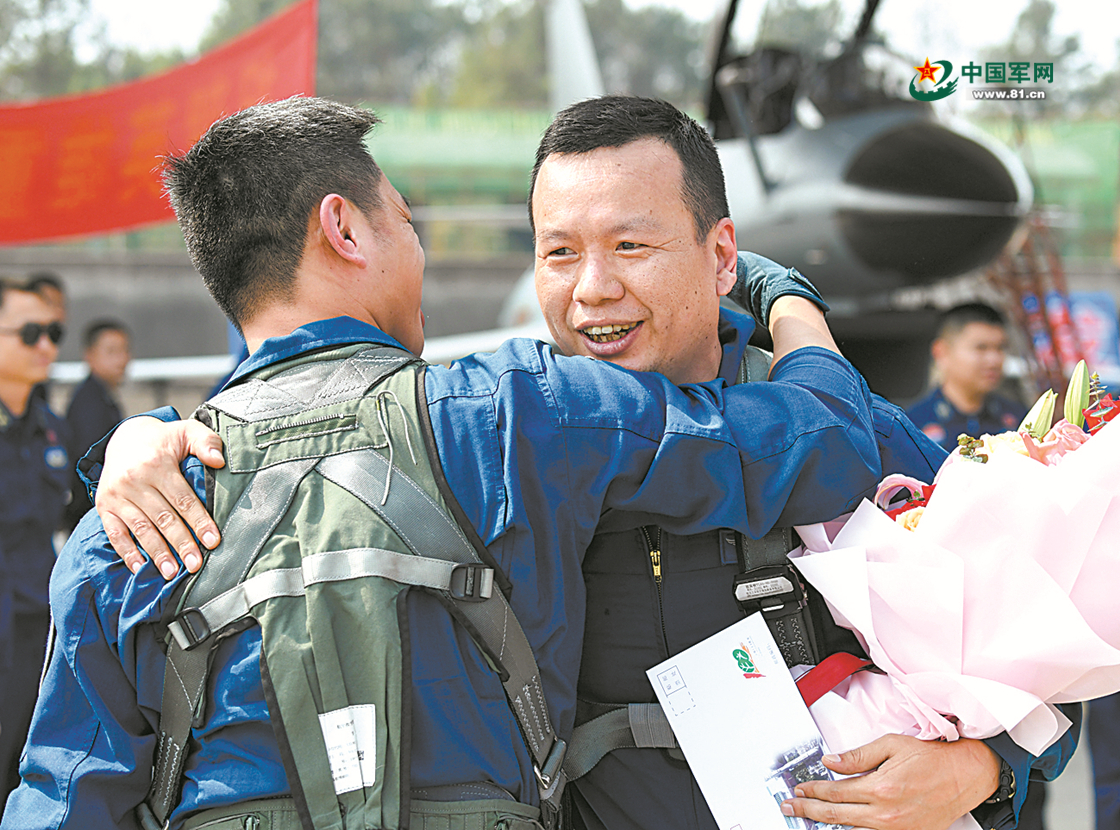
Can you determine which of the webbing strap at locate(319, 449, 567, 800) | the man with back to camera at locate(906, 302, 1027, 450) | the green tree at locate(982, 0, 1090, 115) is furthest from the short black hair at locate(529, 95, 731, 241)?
the man with back to camera at locate(906, 302, 1027, 450)

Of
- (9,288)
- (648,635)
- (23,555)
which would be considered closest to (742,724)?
A: (648,635)

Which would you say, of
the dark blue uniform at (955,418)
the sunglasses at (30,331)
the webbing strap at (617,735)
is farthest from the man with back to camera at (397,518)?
the dark blue uniform at (955,418)

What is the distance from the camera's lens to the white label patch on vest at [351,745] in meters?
1.12

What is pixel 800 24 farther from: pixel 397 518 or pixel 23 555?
pixel 397 518

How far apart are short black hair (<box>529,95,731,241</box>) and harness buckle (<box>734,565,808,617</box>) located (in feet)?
1.85

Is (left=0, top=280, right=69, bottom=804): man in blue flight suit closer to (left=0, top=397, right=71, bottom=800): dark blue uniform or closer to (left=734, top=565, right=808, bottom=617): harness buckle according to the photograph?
(left=0, top=397, right=71, bottom=800): dark blue uniform

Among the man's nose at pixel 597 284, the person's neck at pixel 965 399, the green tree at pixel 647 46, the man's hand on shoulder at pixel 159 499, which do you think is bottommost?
the person's neck at pixel 965 399

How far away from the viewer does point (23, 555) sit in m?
3.98

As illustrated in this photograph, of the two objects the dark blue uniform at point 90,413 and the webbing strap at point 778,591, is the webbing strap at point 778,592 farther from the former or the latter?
the dark blue uniform at point 90,413

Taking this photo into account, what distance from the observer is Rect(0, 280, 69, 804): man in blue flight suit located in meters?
3.77

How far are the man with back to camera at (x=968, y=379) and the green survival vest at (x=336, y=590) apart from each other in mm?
4068

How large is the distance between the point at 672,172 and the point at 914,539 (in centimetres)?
68

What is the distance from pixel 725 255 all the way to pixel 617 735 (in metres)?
0.83

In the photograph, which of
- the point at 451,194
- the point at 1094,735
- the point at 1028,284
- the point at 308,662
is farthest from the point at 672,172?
the point at 451,194
